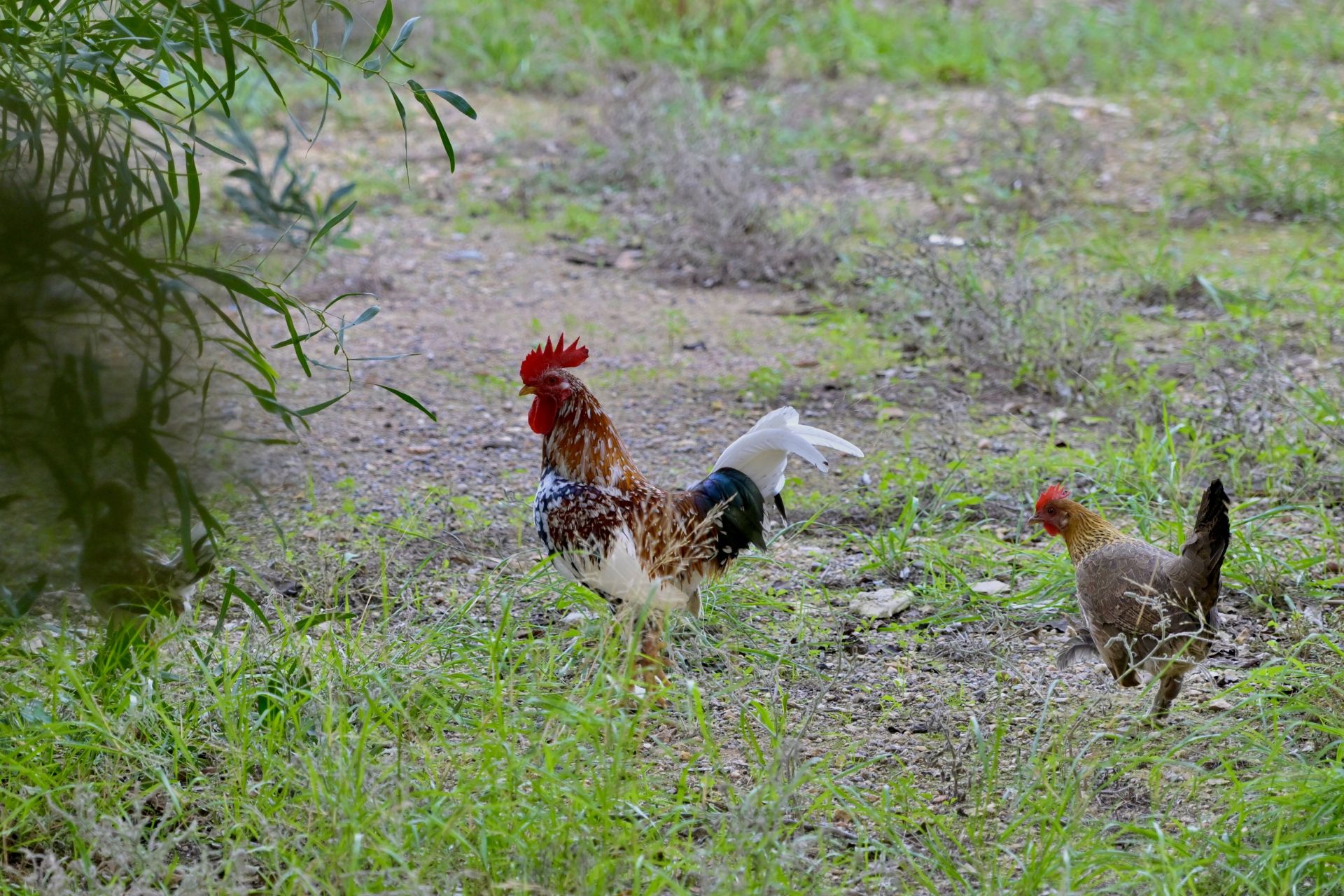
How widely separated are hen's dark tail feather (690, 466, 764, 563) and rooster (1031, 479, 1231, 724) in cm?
76

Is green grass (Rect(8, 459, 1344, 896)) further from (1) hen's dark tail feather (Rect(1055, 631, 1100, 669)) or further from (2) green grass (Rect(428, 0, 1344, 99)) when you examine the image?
(2) green grass (Rect(428, 0, 1344, 99))

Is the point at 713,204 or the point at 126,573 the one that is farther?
the point at 713,204

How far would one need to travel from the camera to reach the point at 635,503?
3.18 meters

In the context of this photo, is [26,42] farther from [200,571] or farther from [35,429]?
[200,571]

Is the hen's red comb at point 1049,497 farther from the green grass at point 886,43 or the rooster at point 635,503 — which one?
the green grass at point 886,43

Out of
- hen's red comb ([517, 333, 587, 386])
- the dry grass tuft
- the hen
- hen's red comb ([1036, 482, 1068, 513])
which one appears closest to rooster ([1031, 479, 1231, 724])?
hen's red comb ([1036, 482, 1068, 513])

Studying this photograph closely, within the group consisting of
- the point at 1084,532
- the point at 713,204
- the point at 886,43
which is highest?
the point at 886,43

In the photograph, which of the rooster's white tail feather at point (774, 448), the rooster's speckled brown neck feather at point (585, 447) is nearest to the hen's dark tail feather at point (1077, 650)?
the rooster's white tail feather at point (774, 448)

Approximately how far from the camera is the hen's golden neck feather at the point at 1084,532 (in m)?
3.18

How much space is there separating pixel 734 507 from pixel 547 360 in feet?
2.01

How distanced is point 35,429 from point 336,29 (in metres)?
5.26

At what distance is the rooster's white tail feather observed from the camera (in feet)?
10.3

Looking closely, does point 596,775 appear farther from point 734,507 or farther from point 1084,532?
point 1084,532

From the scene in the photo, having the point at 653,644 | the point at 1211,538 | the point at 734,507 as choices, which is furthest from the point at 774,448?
the point at 1211,538
